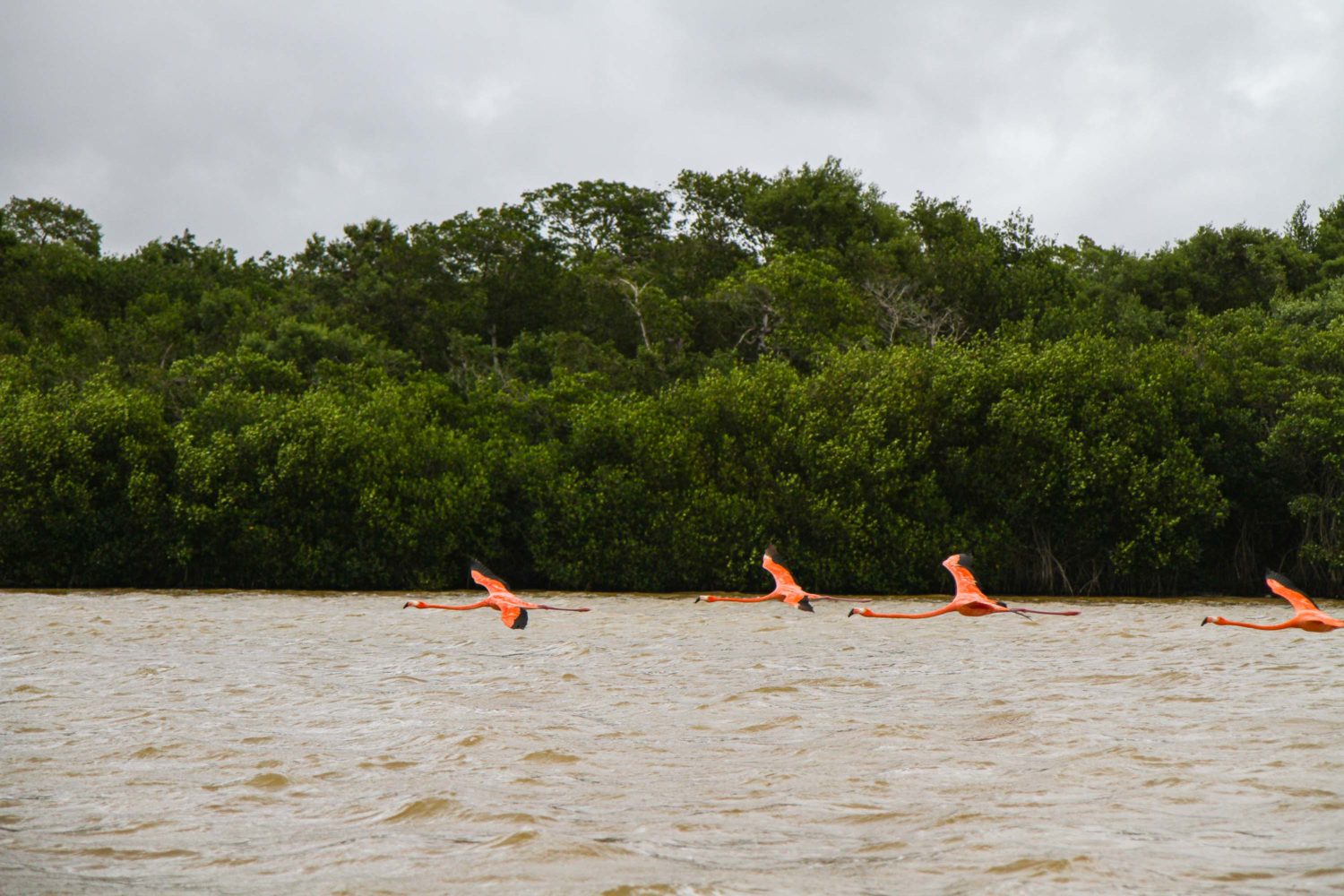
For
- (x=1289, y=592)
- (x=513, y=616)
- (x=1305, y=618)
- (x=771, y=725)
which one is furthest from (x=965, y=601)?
(x=771, y=725)

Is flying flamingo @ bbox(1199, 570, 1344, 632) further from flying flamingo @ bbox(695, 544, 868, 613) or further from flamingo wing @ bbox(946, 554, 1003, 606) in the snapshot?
flying flamingo @ bbox(695, 544, 868, 613)

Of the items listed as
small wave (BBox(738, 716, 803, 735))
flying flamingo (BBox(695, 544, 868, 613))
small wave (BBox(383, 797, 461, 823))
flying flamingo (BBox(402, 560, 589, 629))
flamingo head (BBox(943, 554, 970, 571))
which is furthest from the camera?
flying flamingo (BBox(695, 544, 868, 613))

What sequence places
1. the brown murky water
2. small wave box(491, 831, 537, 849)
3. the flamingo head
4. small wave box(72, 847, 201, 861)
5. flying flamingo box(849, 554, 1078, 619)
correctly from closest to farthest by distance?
the brown murky water < small wave box(72, 847, 201, 861) < small wave box(491, 831, 537, 849) < flying flamingo box(849, 554, 1078, 619) < the flamingo head

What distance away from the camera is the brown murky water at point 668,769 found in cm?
771

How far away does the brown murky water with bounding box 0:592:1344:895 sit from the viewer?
7711 millimetres

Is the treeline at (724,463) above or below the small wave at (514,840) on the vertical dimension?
above

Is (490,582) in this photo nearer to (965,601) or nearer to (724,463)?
(965,601)

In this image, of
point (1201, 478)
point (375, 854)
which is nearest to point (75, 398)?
point (1201, 478)

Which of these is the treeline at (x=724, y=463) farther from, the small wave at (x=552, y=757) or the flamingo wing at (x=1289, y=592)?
the small wave at (x=552, y=757)

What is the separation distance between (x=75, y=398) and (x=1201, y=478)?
33.6 metres

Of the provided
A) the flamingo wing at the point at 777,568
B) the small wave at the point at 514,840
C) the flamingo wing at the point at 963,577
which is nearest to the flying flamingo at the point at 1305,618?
the flamingo wing at the point at 963,577

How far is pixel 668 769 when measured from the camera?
35.8 feet

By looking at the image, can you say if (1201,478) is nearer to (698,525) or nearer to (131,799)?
(698,525)

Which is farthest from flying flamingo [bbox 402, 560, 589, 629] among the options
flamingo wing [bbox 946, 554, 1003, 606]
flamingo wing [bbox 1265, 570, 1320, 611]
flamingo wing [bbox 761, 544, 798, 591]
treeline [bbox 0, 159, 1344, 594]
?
treeline [bbox 0, 159, 1344, 594]
